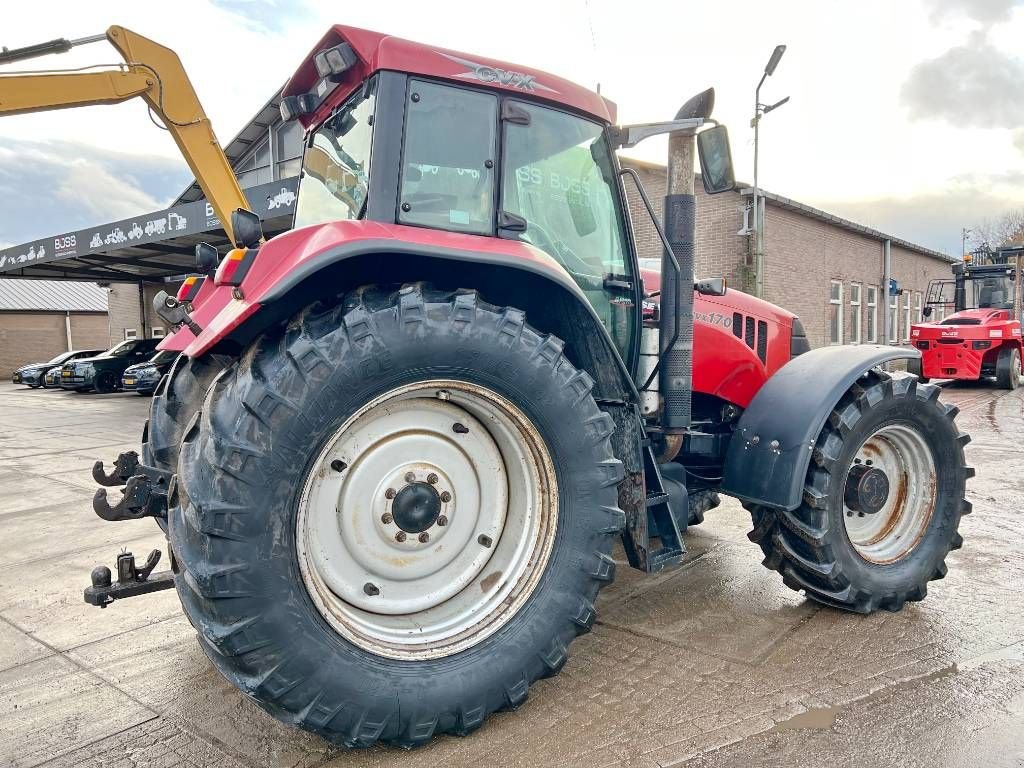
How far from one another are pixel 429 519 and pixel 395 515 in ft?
0.40

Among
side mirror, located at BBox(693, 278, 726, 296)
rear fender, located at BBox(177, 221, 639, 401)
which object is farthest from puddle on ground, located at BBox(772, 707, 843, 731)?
side mirror, located at BBox(693, 278, 726, 296)

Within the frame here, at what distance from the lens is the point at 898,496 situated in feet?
12.0

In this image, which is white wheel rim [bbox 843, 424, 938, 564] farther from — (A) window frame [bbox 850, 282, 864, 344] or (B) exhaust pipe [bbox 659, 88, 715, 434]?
(A) window frame [bbox 850, 282, 864, 344]

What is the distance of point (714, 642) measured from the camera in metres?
3.12

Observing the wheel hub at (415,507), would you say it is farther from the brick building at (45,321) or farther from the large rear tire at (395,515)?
the brick building at (45,321)

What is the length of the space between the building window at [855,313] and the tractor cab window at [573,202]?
19810 millimetres

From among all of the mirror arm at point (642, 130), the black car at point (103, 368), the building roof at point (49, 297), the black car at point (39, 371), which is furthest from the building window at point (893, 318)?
the building roof at point (49, 297)

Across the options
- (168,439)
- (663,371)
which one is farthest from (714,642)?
(168,439)

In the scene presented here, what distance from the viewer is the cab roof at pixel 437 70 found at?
257 cm

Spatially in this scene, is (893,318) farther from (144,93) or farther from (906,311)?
(144,93)

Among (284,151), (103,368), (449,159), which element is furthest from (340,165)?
(103,368)

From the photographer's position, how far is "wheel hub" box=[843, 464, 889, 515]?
3387 millimetres

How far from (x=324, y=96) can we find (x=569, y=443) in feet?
5.95

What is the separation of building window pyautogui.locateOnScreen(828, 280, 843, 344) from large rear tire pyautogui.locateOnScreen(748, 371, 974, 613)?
667 inches
